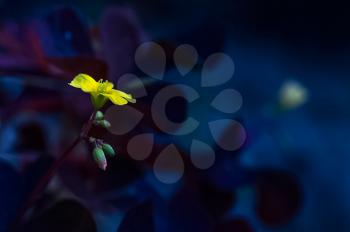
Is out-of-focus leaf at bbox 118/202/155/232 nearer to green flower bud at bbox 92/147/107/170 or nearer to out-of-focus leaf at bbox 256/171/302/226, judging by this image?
green flower bud at bbox 92/147/107/170

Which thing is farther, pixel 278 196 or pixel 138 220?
pixel 278 196

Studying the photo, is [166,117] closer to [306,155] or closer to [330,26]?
[306,155]

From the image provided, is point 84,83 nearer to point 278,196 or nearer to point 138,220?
point 138,220

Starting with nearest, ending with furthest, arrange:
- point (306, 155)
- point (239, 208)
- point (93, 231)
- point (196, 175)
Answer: point (93, 231) < point (196, 175) < point (239, 208) < point (306, 155)

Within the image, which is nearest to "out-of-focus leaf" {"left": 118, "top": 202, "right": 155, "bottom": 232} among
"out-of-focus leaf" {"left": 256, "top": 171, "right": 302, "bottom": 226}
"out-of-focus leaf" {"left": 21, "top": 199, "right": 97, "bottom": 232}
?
"out-of-focus leaf" {"left": 21, "top": 199, "right": 97, "bottom": 232}

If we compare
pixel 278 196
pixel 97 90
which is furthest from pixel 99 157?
pixel 278 196

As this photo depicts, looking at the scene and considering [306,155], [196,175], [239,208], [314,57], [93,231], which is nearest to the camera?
[93,231]

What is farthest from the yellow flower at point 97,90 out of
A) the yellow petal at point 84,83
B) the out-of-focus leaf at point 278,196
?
the out-of-focus leaf at point 278,196

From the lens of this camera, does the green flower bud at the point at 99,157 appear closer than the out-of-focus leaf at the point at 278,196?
Yes

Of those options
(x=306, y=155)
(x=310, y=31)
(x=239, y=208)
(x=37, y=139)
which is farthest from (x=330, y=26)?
(x=37, y=139)

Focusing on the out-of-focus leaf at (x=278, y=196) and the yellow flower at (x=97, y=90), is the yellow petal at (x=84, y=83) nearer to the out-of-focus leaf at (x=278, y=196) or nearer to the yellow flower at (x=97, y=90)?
the yellow flower at (x=97, y=90)

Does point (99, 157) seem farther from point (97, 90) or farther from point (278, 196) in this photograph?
point (278, 196)
